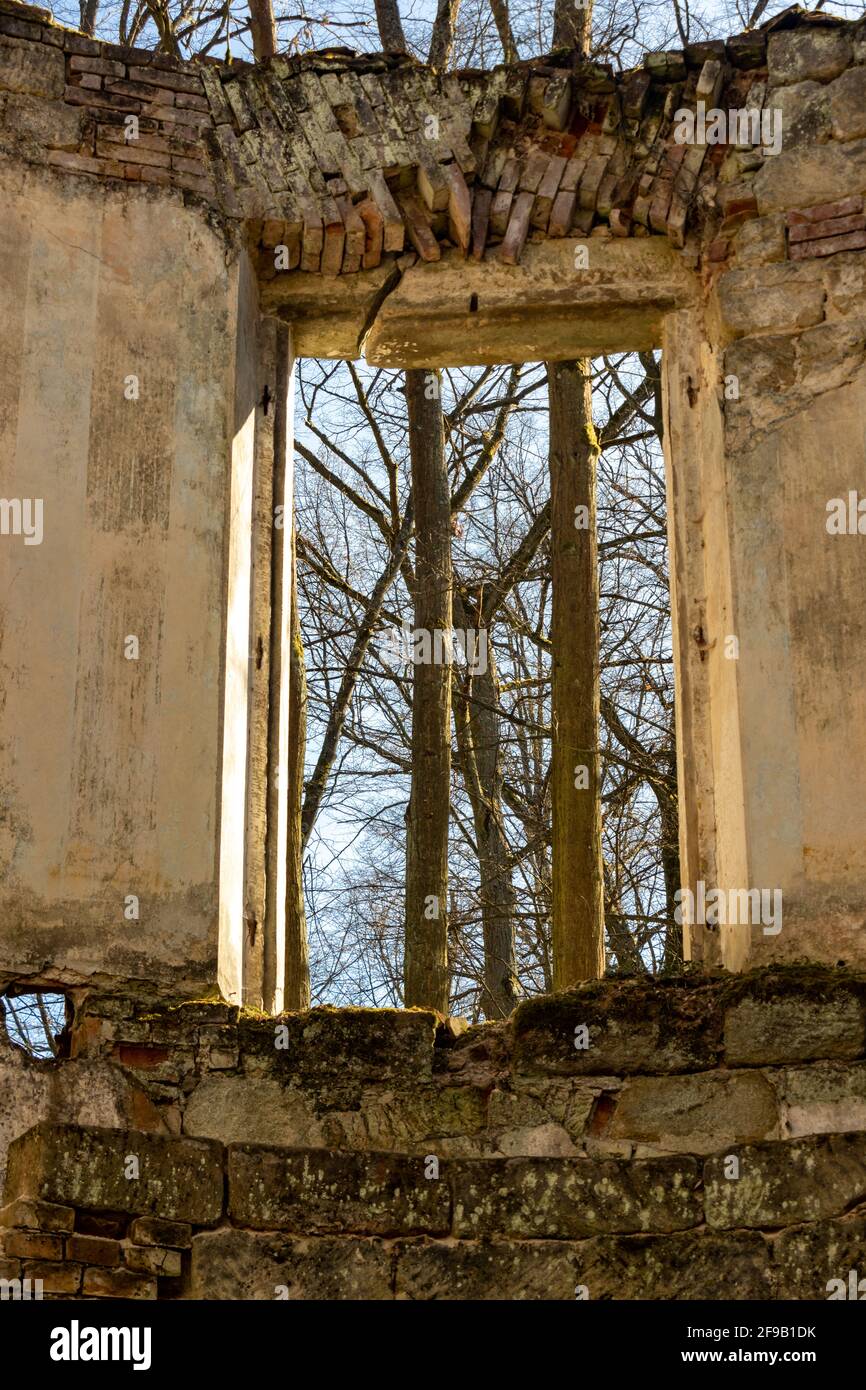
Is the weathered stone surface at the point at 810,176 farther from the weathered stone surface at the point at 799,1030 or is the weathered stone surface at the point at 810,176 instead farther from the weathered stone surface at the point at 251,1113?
the weathered stone surface at the point at 251,1113

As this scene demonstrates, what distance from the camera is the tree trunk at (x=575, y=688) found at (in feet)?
29.1

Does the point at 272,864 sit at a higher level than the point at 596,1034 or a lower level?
higher

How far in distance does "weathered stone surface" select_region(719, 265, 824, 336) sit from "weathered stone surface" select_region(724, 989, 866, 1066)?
2.13 metres

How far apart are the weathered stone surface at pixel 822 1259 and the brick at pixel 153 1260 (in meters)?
1.54

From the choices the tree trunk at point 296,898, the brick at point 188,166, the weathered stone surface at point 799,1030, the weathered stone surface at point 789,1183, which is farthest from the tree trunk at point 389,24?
the weathered stone surface at point 789,1183

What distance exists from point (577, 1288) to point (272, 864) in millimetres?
1628

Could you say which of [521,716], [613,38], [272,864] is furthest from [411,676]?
[272,864]

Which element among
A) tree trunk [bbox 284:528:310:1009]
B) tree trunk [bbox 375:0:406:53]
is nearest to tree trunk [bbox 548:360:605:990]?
tree trunk [bbox 284:528:310:1009]

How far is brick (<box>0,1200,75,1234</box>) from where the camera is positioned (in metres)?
4.80

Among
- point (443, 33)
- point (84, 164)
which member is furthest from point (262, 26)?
point (84, 164)

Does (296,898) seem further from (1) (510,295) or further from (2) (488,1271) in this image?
(2) (488,1271)
